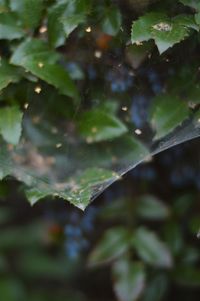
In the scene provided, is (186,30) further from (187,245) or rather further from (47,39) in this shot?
(187,245)

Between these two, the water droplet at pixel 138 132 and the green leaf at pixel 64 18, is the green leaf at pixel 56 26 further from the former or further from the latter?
the water droplet at pixel 138 132

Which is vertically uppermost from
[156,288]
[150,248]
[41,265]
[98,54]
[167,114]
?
[98,54]

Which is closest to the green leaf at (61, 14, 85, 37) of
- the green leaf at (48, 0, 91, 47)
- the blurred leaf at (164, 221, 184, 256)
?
the green leaf at (48, 0, 91, 47)

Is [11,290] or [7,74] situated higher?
[7,74]

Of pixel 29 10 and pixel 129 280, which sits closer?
pixel 29 10

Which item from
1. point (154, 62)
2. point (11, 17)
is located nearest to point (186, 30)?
point (154, 62)

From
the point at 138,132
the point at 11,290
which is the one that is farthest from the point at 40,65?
the point at 11,290

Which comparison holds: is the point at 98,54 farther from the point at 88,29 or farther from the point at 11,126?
the point at 11,126

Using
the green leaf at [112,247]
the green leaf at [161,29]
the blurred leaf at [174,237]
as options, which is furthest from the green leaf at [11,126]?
the blurred leaf at [174,237]
